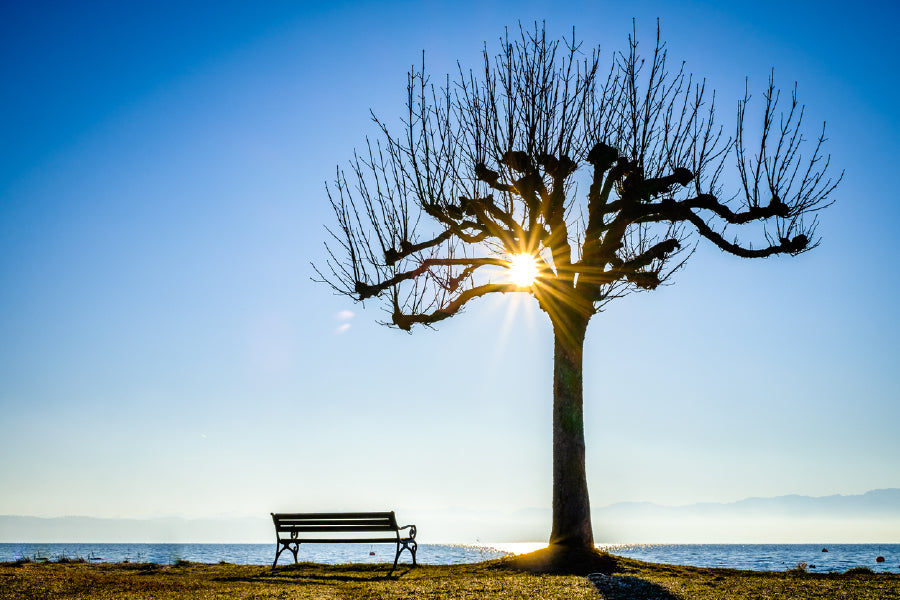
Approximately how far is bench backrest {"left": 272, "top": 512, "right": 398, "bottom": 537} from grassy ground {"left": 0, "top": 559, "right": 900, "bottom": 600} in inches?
36.3

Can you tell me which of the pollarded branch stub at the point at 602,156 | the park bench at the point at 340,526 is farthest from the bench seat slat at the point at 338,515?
the pollarded branch stub at the point at 602,156

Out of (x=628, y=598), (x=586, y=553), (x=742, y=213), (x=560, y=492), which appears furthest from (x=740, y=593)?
(x=742, y=213)

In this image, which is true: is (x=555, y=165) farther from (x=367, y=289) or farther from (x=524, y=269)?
(x=367, y=289)

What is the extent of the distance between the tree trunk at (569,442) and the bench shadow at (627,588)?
2.65 metres

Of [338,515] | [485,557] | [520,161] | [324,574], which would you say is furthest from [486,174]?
[485,557]

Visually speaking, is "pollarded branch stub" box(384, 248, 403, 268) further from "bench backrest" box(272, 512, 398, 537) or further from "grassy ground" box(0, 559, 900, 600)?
"grassy ground" box(0, 559, 900, 600)

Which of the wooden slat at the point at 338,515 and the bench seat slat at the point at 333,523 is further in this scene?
the bench seat slat at the point at 333,523


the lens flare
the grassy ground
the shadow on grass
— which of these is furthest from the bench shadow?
the lens flare

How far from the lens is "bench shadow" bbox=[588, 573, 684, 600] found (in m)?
8.68

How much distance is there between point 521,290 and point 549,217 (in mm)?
1937

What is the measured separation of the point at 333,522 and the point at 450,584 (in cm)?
486

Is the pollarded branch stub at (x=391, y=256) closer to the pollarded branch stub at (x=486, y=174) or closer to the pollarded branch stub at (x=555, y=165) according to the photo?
the pollarded branch stub at (x=486, y=174)

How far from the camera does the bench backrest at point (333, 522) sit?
45.8 ft

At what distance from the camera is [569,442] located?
14062mm
